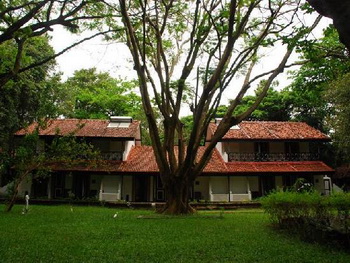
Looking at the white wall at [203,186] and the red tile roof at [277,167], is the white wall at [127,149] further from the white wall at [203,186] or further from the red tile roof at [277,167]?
the red tile roof at [277,167]

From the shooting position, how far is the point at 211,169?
22.2 metres

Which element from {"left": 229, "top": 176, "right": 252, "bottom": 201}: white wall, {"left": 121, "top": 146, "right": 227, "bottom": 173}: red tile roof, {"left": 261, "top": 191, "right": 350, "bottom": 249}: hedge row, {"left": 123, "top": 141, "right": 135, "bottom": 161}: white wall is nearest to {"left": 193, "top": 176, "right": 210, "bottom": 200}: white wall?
{"left": 121, "top": 146, "right": 227, "bottom": 173}: red tile roof

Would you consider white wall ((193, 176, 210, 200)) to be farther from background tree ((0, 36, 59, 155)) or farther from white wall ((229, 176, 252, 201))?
background tree ((0, 36, 59, 155))

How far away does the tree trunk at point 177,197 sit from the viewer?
566 inches

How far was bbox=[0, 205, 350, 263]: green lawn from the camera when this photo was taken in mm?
6324

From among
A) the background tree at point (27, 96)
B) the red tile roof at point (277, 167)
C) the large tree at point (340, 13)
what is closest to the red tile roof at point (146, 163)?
the red tile roof at point (277, 167)

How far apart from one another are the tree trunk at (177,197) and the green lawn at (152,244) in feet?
11.4

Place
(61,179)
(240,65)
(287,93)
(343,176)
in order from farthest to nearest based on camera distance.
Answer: (287,93) < (343,176) < (61,179) < (240,65)

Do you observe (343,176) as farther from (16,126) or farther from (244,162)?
(16,126)

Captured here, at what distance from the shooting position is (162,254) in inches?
261

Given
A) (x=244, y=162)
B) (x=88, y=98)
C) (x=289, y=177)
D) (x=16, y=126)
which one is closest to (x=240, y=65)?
(x=244, y=162)

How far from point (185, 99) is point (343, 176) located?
1970 centimetres

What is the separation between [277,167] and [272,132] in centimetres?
305

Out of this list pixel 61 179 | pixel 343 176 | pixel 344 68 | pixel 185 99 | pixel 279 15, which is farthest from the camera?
pixel 343 176
